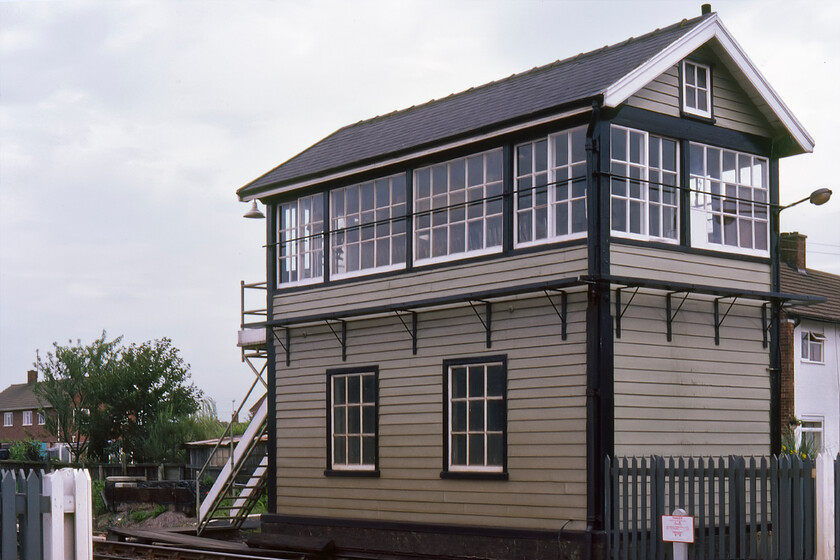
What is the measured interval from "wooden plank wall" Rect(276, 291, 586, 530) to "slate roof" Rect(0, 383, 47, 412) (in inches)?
2516

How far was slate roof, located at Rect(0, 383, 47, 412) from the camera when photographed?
262 feet

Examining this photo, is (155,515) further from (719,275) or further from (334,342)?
(719,275)

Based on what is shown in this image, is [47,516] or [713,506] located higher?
[47,516]

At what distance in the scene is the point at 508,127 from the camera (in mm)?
16219

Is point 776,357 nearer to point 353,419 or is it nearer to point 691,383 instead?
point 691,383

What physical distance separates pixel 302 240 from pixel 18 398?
70472 millimetres

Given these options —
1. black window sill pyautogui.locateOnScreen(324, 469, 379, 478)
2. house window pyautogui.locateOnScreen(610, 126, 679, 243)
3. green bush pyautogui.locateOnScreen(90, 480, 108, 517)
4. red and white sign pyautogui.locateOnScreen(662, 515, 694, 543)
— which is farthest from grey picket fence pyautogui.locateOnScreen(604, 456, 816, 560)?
green bush pyautogui.locateOnScreen(90, 480, 108, 517)

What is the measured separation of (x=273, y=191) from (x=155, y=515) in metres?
11.3

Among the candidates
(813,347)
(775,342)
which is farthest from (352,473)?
(813,347)

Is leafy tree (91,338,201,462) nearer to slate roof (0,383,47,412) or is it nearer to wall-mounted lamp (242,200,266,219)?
wall-mounted lamp (242,200,266,219)

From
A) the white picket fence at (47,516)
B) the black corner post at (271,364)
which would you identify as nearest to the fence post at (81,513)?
the white picket fence at (47,516)

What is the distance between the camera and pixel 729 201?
1686cm

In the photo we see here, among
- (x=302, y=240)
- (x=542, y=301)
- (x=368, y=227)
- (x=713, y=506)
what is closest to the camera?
(x=713, y=506)

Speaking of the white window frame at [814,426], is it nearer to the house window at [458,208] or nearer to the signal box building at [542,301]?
the signal box building at [542,301]
